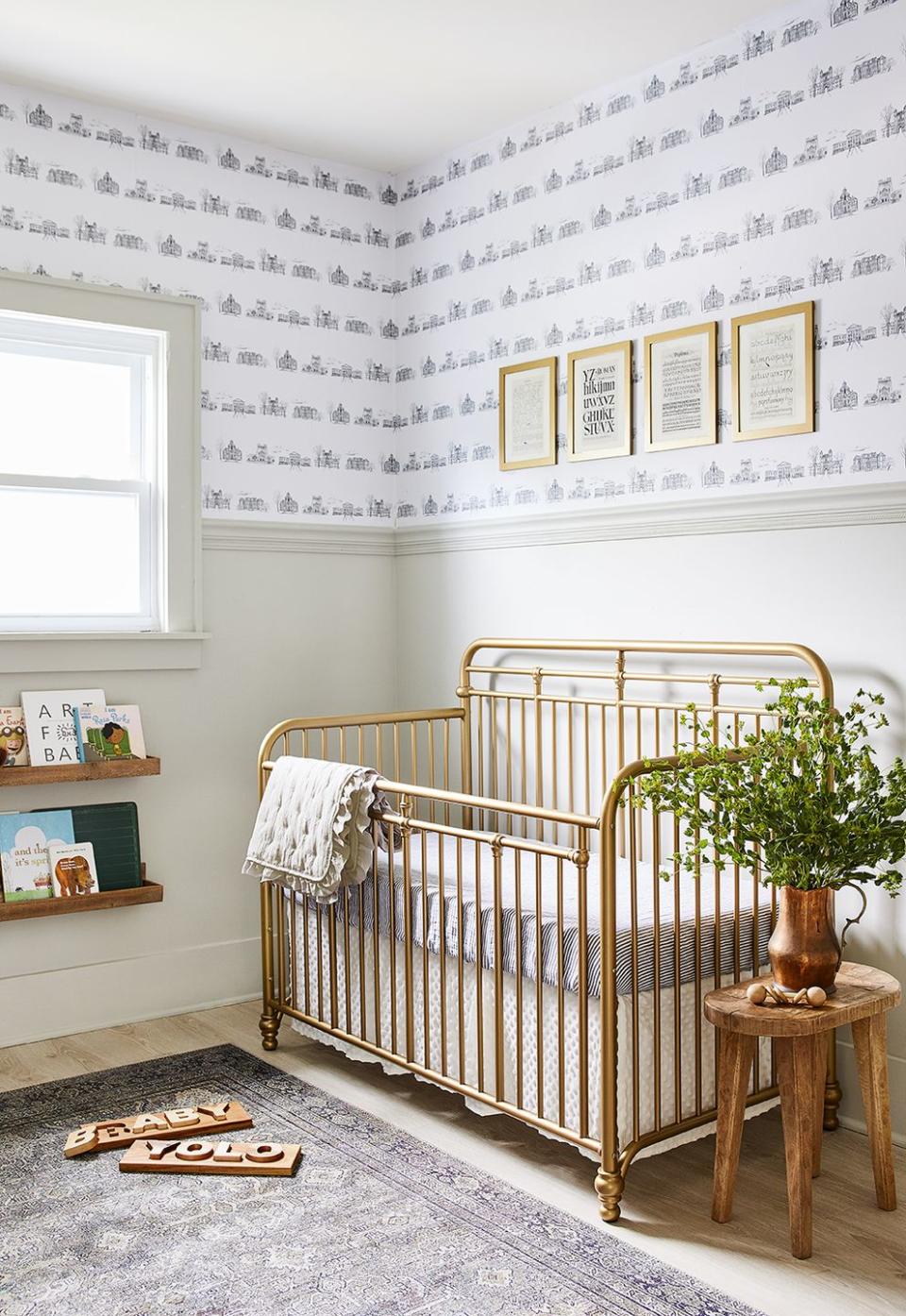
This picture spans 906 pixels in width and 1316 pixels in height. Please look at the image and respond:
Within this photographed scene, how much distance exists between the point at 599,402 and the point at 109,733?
1.53 metres

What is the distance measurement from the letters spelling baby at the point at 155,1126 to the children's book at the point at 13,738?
932mm

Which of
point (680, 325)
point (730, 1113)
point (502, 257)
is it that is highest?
point (502, 257)

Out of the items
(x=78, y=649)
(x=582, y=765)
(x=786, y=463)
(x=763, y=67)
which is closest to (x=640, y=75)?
(x=763, y=67)

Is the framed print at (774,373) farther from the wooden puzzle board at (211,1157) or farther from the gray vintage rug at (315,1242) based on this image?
the wooden puzzle board at (211,1157)

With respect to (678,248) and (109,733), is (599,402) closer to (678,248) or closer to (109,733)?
(678,248)

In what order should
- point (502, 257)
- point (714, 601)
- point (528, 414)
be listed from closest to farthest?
1. point (714, 601)
2. point (528, 414)
3. point (502, 257)

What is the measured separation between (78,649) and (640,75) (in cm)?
202

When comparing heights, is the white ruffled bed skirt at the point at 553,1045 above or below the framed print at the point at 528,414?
below

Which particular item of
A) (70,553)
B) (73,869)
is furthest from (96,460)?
(73,869)

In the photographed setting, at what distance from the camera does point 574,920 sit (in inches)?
95.7

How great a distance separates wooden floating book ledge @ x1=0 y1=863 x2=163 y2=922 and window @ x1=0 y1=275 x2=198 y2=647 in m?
0.56

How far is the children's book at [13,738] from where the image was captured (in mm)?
3156

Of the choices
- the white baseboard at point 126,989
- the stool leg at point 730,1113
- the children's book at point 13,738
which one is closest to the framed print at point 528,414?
the children's book at point 13,738

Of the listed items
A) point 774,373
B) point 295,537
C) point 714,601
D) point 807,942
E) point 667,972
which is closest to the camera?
point 807,942
